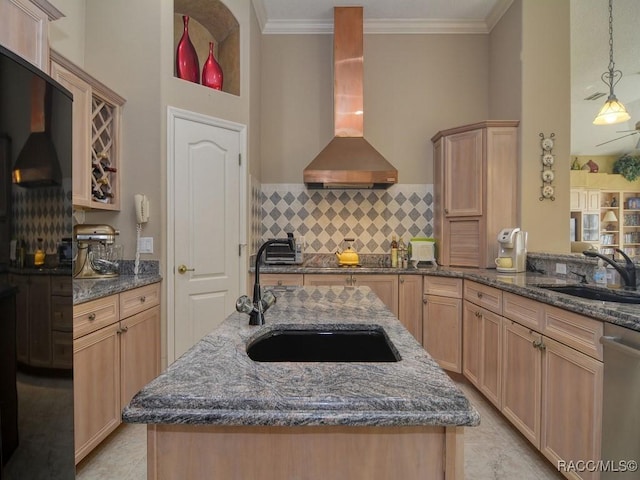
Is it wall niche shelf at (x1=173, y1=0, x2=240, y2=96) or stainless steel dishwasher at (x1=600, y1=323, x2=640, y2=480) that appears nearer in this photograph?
stainless steel dishwasher at (x1=600, y1=323, x2=640, y2=480)

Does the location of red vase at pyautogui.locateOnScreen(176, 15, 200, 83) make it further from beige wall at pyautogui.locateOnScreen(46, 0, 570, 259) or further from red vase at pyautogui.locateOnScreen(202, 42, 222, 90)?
beige wall at pyautogui.locateOnScreen(46, 0, 570, 259)

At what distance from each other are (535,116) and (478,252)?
1298mm

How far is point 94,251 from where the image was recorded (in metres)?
2.41

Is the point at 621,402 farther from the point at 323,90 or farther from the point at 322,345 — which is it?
the point at 323,90

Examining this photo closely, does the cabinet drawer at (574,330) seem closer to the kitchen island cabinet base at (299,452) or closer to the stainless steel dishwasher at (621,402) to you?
the stainless steel dishwasher at (621,402)

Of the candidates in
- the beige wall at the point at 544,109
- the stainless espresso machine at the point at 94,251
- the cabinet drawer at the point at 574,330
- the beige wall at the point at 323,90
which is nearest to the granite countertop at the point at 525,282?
the cabinet drawer at the point at 574,330

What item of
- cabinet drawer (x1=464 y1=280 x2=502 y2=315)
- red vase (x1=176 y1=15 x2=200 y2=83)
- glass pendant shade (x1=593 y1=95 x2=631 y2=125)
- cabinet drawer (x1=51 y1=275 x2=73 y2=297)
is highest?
red vase (x1=176 y1=15 x2=200 y2=83)

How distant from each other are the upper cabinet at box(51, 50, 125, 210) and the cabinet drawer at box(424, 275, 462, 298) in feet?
8.59

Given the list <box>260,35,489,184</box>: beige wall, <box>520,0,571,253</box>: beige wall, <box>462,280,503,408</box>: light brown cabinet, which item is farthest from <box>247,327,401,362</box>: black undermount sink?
<box>260,35,489,184</box>: beige wall

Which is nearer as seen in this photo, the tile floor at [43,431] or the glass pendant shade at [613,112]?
the tile floor at [43,431]

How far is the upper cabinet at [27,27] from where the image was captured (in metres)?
1.49

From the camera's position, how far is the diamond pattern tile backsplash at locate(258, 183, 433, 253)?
12.3ft

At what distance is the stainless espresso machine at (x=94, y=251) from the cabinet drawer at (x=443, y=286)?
2524 mm

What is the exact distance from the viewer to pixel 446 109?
3758mm
